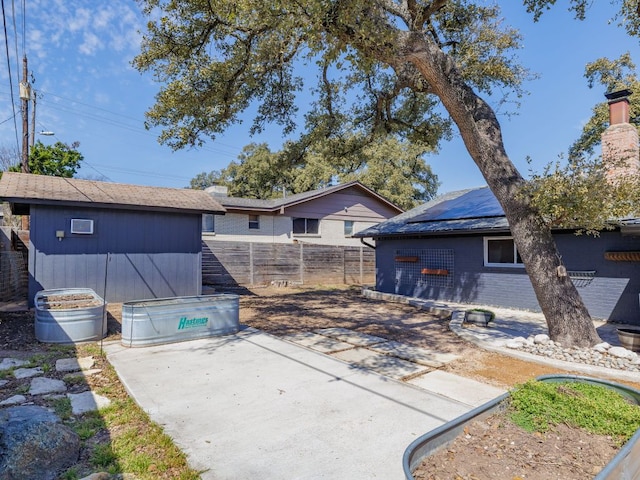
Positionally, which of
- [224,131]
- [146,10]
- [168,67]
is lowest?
[224,131]

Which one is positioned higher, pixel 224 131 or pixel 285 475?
pixel 224 131

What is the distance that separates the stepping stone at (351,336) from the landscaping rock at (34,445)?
4.18 metres

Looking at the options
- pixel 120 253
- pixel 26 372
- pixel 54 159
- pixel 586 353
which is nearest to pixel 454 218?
pixel 586 353

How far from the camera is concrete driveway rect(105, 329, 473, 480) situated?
108 inches

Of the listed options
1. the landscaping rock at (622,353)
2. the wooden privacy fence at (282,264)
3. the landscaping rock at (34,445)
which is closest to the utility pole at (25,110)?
the wooden privacy fence at (282,264)

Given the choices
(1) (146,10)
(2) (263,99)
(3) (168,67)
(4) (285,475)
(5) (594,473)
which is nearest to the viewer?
(5) (594,473)

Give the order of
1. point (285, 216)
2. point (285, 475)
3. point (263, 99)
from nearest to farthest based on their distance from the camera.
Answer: point (285, 475), point (263, 99), point (285, 216)

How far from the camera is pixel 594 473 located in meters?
2.11

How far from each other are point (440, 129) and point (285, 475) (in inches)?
380

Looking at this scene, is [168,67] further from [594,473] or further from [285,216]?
[285,216]

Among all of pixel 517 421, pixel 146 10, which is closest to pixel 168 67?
pixel 146 10

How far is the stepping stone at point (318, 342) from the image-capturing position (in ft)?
19.5

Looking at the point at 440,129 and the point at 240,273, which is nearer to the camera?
the point at 440,129

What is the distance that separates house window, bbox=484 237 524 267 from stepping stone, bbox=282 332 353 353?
5.64m
